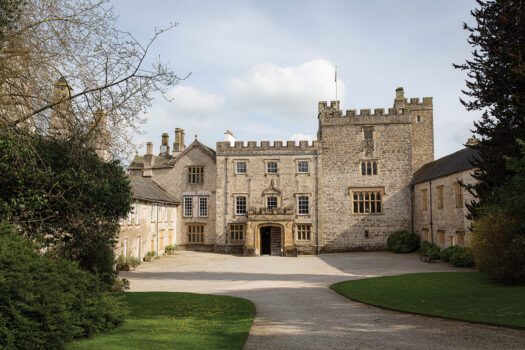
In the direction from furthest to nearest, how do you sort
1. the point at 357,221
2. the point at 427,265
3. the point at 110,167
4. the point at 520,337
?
the point at 357,221 → the point at 427,265 → the point at 110,167 → the point at 520,337

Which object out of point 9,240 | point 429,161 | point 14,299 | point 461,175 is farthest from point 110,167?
point 429,161

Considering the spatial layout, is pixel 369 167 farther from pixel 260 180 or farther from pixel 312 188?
pixel 260 180

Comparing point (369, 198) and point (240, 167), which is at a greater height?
point (240, 167)

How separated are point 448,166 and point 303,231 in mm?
13407

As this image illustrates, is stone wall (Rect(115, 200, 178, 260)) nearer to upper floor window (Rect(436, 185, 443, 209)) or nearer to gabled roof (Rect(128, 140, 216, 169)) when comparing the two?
gabled roof (Rect(128, 140, 216, 169))

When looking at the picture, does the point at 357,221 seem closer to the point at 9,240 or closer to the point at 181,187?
the point at 181,187

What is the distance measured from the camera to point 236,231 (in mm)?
36406

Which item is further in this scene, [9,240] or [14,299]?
[9,240]

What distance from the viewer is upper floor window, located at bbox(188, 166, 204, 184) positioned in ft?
125

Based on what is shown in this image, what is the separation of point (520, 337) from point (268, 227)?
95.5 ft

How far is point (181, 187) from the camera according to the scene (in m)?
38.1

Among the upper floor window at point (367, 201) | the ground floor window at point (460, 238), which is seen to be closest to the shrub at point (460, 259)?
the ground floor window at point (460, 238)

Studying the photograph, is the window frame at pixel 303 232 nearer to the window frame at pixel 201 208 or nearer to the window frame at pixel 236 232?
the window frame at pixel 236 232

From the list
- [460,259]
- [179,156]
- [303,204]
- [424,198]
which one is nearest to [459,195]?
[460,259]
